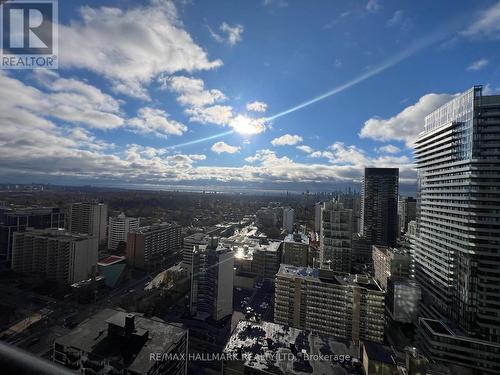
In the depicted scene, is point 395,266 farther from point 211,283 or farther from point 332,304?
point 211,283

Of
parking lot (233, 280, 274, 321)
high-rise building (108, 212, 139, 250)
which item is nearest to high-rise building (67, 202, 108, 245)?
high-rise building (108, 212, 139, 250)

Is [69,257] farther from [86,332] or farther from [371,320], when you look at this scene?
[371,320]

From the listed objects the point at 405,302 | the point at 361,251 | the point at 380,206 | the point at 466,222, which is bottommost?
the point at 405,302

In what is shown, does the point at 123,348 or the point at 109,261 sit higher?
the point at 123,348

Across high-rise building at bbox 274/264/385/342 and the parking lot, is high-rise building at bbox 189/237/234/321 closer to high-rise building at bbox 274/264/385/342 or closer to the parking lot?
the parking lot

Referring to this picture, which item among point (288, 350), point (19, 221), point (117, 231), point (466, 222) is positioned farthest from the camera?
point (117, 231)

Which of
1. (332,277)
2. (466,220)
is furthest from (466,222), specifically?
(332,277)
